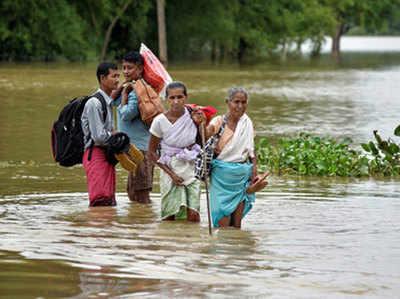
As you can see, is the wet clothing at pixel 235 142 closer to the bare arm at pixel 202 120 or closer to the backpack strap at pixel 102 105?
the bare arm at pixel 202 120

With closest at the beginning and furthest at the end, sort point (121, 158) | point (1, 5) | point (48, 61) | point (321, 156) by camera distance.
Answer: point (121, 158), point (321, 156), point (1, 5), point (48, 61)

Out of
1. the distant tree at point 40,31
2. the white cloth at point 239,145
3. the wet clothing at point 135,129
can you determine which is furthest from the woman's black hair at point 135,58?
the distant tree at point 40,31

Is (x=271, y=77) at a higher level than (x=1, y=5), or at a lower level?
lower

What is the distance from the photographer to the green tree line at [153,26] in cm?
4116

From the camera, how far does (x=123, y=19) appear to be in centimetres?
4572

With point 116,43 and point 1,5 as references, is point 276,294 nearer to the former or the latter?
point 1,5

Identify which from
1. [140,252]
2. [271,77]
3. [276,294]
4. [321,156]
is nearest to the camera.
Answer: [276,294]

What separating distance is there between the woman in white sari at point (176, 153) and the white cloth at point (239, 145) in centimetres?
44

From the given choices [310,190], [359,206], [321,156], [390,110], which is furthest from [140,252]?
[390,110]

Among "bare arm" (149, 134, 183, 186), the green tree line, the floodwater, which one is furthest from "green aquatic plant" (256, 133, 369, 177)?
the green tree line

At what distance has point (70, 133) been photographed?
8.02 metres

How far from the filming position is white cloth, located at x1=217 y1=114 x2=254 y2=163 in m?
7.29

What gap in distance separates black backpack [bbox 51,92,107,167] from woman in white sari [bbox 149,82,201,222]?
656 mm

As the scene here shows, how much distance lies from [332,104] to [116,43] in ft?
82.8
